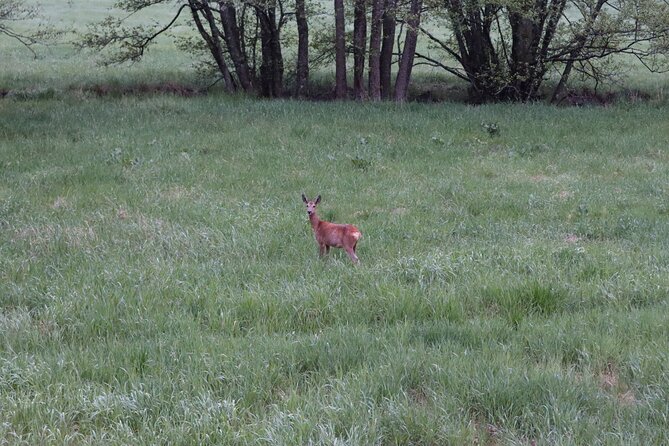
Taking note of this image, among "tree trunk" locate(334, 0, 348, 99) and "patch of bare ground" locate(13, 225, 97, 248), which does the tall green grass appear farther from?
"tree trunk" locate(334, 0, 348, 99)

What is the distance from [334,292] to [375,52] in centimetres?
1380

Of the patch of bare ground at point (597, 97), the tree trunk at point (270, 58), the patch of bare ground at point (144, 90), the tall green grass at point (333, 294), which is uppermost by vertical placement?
the tree trunk at point (270, 58)

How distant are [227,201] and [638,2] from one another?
13319mm

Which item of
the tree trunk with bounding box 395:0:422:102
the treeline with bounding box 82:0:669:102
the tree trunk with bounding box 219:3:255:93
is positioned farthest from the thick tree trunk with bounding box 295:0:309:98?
the tree trunk with bounding box 395:0:422:102

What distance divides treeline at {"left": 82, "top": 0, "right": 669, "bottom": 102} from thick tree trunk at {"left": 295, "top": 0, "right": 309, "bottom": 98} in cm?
3

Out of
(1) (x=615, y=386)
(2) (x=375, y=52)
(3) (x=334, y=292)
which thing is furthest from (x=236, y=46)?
(1) (x=615, y=386)

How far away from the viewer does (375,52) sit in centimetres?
1967

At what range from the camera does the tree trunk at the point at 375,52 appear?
19.2 metres

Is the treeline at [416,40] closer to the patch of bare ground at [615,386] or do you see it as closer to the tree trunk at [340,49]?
the tree trunk at [340,49]

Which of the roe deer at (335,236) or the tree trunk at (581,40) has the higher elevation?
the tree trunk at (581,40)

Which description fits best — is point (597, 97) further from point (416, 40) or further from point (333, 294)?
point (333, 294)

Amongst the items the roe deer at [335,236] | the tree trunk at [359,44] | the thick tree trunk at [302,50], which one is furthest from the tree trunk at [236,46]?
the roe deer at [335,236]

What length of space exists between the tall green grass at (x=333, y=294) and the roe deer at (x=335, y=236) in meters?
0.20

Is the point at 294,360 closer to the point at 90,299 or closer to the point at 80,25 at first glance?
the point at 90,299
